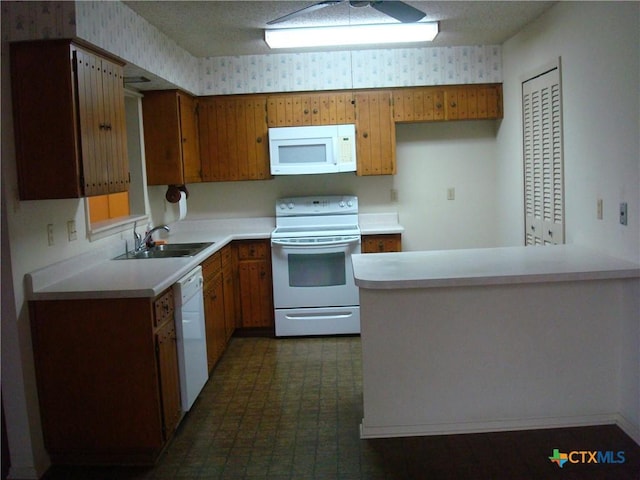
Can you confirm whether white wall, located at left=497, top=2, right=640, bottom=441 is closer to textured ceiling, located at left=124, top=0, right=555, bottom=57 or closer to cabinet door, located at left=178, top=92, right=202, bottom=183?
textured ceiling, located at left=124, top=0, right=555, bottom=57

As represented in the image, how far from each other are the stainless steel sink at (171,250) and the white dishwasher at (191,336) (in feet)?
1.49

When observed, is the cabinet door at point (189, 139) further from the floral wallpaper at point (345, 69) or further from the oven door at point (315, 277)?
the oven door at point (315, 277)

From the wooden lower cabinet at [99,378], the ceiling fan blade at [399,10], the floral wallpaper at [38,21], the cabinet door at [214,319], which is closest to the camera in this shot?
the floral wallpaper at [38,21]

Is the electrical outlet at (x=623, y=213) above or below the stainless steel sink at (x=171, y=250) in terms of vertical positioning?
above

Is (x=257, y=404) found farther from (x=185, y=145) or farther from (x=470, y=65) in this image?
(x=470, y=65)

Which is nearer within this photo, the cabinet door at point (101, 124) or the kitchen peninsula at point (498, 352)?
the cabinet door at point (101, 124)

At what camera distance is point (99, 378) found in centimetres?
301

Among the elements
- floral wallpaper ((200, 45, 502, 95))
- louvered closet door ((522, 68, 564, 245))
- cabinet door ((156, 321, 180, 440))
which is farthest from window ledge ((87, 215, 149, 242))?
louvered closet door ((522, 68, 564, 245))

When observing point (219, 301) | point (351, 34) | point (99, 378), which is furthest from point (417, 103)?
point (99, 378)

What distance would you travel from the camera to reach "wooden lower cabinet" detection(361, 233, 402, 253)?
5.20 metres

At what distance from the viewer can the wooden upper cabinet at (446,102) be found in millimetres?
5301

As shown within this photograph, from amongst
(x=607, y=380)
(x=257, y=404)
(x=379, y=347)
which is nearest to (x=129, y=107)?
(x=257, y=404)

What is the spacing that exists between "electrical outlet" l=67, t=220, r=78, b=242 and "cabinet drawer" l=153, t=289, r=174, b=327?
63 cm

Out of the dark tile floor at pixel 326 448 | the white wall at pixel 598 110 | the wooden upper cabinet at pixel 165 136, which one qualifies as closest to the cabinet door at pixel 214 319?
the dark tile floor at pixel 326 448
